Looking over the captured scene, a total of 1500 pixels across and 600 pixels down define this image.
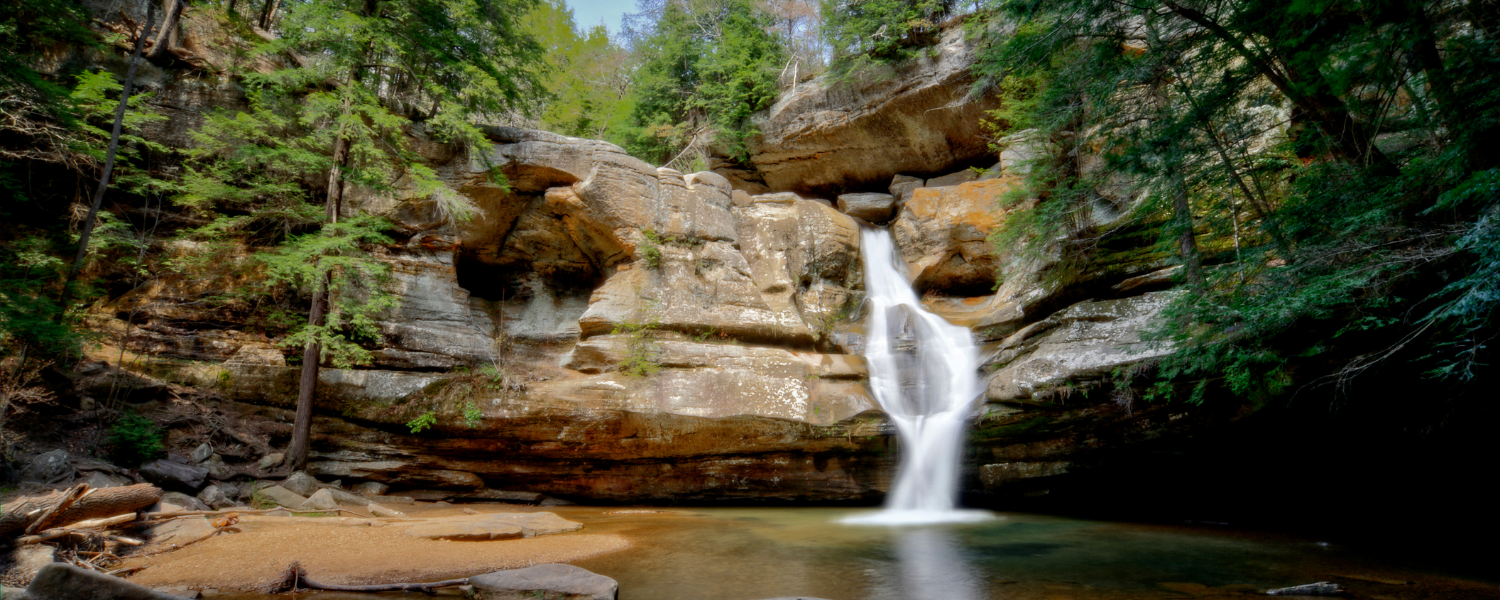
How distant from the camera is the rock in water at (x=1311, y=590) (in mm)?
5289

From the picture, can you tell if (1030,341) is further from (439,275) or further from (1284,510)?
(439,275)

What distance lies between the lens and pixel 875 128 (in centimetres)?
1841

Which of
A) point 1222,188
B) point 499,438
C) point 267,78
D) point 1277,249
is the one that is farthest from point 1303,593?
point 267,78

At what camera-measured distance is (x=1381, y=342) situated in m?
7.20

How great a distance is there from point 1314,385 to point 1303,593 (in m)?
3.89

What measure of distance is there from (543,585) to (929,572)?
156 inches

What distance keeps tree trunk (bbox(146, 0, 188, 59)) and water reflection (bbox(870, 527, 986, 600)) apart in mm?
15047

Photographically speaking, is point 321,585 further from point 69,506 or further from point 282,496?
point 282,496

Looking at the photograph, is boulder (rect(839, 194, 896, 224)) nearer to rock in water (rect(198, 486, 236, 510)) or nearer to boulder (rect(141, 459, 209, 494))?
rock in water (rect(198, 486, 236, 510))

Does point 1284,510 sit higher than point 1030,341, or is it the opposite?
point 1030,341

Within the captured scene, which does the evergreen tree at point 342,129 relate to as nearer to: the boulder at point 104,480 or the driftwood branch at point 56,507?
the boulder at point 104,480

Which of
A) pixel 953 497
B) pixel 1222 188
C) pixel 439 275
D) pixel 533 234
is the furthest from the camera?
pixel 533 234

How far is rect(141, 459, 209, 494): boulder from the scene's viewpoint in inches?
302

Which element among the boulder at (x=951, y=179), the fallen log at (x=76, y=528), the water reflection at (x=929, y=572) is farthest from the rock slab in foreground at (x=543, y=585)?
the boulder at (x=951, y=179)
